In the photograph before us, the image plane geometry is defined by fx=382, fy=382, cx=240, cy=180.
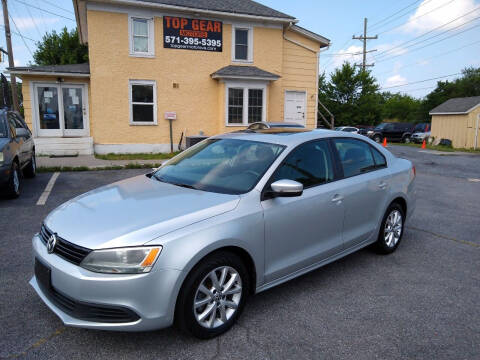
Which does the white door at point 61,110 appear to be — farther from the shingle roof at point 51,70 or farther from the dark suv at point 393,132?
the dark suv at point 393,132

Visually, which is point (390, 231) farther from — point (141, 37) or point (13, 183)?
point (141, 37)

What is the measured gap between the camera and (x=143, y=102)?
15172 mm

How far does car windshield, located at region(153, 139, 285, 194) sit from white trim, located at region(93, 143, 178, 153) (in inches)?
442

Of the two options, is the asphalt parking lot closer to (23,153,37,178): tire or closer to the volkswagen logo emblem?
the volkswagen logo emblem

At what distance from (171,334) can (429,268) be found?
310cm

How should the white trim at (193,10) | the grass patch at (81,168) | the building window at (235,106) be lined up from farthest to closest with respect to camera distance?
the building window at (235,106) < the white trim at (193,10) < the grass patch at (81,168)

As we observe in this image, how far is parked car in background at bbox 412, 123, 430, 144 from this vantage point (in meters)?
29.2

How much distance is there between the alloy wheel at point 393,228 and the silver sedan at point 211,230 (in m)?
0.10

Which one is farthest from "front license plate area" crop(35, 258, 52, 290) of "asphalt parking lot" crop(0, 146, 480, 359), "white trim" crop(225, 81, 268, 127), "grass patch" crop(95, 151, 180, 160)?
"white trim" crop(225, 81, 268, 127)

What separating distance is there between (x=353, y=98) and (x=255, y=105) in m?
27.4

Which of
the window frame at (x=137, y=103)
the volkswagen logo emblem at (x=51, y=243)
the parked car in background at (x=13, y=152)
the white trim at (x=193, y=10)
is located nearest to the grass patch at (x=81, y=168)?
the parked car in background at (x=13, y=152)

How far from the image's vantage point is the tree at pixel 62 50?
117 feet

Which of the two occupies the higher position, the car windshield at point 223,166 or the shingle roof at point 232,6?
the shingle roof at point 232,6

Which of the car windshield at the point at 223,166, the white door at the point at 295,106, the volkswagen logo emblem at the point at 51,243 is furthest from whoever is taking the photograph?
the white door at the point at 295,106
